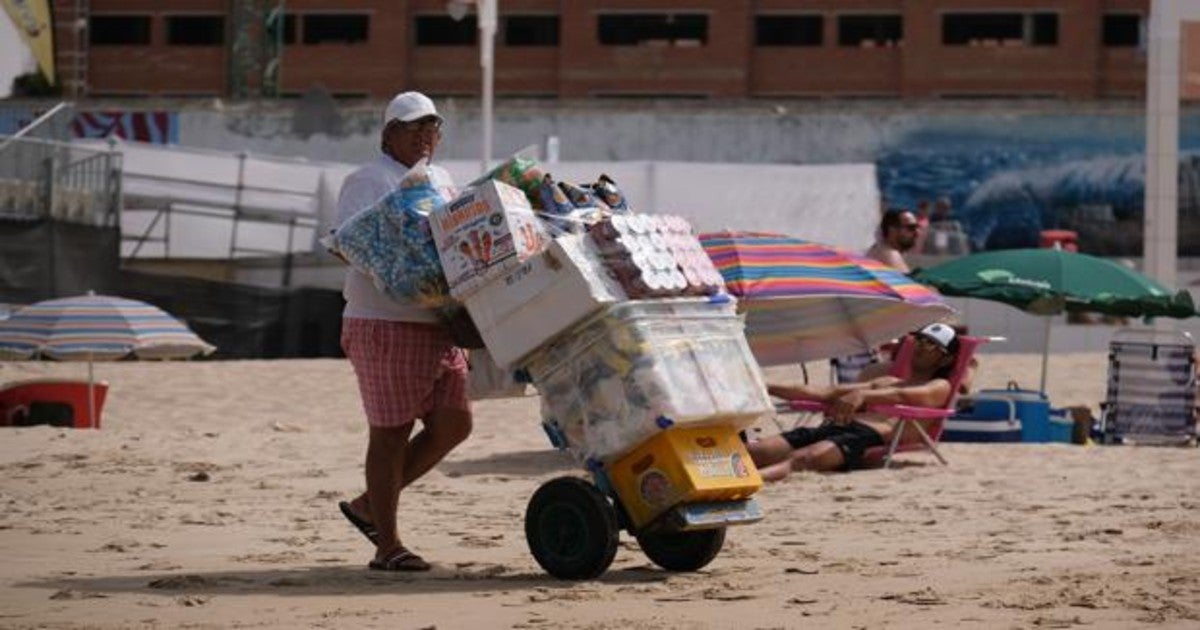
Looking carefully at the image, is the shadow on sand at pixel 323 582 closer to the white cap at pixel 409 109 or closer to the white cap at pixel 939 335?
the white cap at pixel 409 109

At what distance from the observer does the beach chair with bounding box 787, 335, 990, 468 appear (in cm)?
1350

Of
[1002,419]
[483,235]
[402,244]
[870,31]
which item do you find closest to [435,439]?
[402,244]

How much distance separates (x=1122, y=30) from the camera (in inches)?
2453

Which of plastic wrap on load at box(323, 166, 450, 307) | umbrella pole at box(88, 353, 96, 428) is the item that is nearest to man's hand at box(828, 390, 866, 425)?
plastic wrap on load at box(323, 166, 450, 307)

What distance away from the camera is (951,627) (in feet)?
23.6

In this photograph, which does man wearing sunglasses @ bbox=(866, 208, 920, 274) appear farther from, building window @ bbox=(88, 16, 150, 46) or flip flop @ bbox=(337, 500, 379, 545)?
building window @ bbox=(88, 16, 150, 46)

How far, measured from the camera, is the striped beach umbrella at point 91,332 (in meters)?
17.5

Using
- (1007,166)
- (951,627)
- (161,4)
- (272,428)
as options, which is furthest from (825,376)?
(161,4)

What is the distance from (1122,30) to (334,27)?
20.2 metres

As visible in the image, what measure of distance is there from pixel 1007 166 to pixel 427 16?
19762 mm

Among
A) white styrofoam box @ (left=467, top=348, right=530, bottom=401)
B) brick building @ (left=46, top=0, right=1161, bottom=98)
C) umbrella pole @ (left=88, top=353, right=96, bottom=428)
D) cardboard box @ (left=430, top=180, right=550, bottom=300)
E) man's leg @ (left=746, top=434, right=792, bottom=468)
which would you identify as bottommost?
umbrella pole @ (left=88, top=353, right=96, bottom=428)

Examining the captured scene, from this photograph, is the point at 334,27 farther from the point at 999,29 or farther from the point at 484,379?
the point at 484,379

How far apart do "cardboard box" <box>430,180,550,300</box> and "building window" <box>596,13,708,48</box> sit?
5516cm

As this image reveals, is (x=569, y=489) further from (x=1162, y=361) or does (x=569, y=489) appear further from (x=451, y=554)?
(x=1162, y=361)
